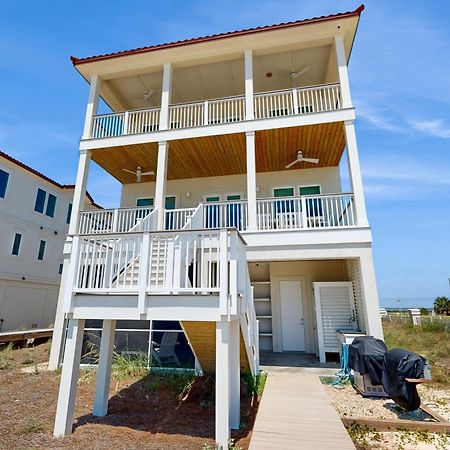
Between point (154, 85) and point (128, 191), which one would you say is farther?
point (128, 191)

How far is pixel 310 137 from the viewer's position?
370 inches

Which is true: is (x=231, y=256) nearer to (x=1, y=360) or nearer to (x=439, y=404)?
(x=439, y=404)

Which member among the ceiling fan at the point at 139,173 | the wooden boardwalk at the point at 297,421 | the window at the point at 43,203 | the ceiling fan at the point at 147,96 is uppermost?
the ceiling fan at the point at 147,96

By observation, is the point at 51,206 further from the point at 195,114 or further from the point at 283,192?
the point at 283,192

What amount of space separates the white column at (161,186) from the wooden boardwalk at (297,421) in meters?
5.33

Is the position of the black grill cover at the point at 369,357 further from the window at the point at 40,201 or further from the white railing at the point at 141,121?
the window at the point at 40,201

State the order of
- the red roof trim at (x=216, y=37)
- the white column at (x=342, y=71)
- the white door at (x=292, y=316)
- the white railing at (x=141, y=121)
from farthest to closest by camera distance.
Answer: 1. the white railing at (x=141, y=121)
2. the white door at (x=292, y=316)
3. the red roof trim at (x=216, y=37)
4. the white column at (x=342, y=71)

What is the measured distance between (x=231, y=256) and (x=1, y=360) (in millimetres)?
9476

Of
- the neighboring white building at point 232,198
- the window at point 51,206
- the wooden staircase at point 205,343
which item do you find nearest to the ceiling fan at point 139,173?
the neighboring white building at point 232,198

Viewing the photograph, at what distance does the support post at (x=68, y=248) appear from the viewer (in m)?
8.33

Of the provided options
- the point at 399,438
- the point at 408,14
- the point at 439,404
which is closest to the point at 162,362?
the point at 399,438

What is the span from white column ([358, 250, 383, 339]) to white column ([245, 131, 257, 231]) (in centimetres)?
307

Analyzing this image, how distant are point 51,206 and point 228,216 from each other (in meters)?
14.0

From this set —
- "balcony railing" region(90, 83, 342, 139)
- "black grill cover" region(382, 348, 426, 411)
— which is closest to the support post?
"balcony railing" region(90, 83, 342, 139)
